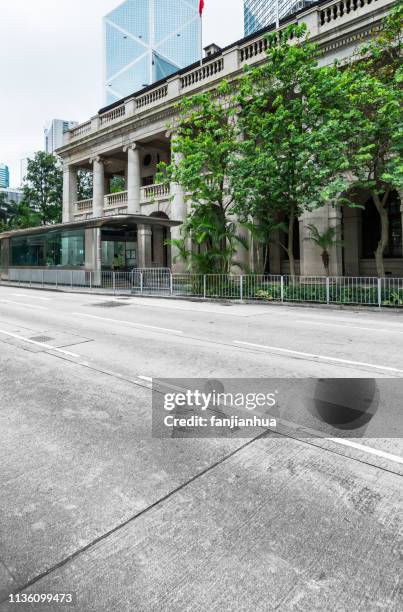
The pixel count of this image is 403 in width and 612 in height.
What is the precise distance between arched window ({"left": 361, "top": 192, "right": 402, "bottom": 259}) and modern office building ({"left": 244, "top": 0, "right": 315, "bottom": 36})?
72.5 feet

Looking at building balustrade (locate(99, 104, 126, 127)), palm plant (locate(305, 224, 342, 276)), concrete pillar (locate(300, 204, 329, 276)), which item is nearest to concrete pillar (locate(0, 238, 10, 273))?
building balustrade (locate(99, 104, 126, 127))

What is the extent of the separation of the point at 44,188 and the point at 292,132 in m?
40.4

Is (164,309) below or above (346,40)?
below

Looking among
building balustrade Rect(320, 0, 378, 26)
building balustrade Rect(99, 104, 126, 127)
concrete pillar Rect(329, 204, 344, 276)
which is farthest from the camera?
building balustrade Rect(99, 104, 126, 127)

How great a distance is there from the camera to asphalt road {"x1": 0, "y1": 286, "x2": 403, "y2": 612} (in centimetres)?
215

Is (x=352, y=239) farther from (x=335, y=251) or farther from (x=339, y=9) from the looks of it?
(x=339, y=9)

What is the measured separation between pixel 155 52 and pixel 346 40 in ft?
542

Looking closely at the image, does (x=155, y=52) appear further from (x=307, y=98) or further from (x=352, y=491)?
(x=352, y=491)

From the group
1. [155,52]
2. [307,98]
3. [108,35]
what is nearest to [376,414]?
[307,98]

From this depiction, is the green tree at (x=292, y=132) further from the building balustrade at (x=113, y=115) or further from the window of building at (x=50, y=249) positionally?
the building balustrade at (x=113, y=115)

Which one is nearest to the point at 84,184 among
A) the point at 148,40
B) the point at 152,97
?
the point at 152,97

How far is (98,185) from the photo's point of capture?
3294 centimetres

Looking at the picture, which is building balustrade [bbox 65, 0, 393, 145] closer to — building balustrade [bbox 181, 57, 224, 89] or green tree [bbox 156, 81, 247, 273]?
building balustrade [bbox 181, 57, 224, 89]

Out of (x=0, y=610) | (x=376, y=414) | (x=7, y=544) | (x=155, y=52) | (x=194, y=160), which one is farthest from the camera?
(x=155, y=52)
